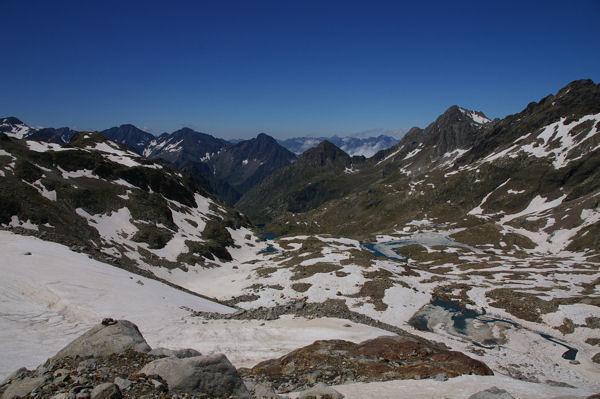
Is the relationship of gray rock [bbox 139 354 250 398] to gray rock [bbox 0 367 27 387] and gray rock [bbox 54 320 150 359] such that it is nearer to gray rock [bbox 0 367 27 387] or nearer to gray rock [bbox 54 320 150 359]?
gray rock [bbox 54 320 150 359]

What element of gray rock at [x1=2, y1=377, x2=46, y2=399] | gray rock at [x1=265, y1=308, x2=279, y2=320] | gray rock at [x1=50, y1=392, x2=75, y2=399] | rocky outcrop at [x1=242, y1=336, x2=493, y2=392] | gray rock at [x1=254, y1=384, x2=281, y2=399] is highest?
gray rock at [x1=50, y1=392, x2=75, y2=399]

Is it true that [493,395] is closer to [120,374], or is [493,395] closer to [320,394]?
[320,394]

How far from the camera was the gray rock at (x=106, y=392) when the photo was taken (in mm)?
9727

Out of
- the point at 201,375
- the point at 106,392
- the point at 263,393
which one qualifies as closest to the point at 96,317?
the point at 201,375

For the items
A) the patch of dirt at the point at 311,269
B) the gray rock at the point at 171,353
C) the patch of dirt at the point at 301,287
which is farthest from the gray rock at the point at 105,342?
the patch of dirt at the point at 311,269

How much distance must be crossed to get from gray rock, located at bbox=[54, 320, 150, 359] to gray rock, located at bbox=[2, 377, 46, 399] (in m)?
3.83

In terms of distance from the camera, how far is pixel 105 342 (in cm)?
1538

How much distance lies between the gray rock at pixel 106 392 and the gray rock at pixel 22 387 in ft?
8.10

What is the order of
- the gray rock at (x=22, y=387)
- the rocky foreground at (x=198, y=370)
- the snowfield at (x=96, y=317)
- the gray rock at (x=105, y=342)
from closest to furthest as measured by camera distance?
the gray rock at (x=22, y=387) → the rocky foreground at (x=198, y=370) → the gray rock at (x=105, y=342) → the snowfield at (x=96, y=317)

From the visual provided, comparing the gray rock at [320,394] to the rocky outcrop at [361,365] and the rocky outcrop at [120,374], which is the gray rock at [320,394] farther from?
the rocky outcrop at [361,365]

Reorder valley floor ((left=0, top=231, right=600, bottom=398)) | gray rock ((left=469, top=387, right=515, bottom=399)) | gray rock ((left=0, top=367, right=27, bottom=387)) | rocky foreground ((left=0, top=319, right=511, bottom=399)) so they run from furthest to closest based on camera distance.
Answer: valley floor ((left=0, top=231, right=600, bottom=398)) → gray rock ((left=469, top=387, right=515, bottom=399)) → gray rock ((left=0, top=367, right=27, bottom=387)) → rocky foreground ((left=0, top=319, right=511, bottom=399))

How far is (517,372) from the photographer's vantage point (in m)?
33.0

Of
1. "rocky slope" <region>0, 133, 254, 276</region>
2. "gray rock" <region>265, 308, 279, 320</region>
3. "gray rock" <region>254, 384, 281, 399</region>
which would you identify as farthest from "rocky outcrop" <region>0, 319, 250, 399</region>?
"rocky slope" <region>0, 133, 254, 276</region>

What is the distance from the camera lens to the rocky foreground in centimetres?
1089
